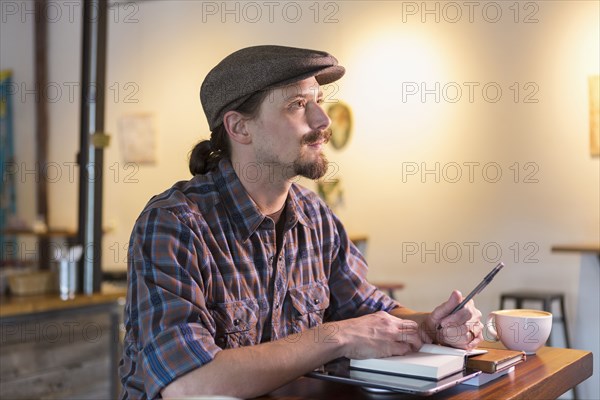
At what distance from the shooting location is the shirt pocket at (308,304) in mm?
1726

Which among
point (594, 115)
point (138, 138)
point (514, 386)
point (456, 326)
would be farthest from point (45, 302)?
point (138, 138)

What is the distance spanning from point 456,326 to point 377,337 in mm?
265

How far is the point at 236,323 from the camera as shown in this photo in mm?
1580

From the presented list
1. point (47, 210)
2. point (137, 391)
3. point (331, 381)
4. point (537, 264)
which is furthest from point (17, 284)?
point (47, 210)

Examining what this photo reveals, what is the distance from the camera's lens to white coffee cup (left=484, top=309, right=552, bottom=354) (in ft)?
5.05

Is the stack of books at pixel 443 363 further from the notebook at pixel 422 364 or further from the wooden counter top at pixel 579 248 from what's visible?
the wooden counter top at pixel 579 248

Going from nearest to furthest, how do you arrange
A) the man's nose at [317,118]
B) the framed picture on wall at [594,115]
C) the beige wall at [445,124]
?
1. the man's nose at [317,118]
2. the framed picture on wall at [594,115]
3. the beige wall at [445,124]

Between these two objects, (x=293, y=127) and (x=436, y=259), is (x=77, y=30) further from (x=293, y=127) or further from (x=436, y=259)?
(x=293, y=127)

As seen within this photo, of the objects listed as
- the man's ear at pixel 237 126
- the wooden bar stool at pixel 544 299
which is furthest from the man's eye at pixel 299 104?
the wooden bar stool at pixel 544 299

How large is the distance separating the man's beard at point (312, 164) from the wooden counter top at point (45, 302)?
1887mm

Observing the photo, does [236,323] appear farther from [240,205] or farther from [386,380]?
[386,380]

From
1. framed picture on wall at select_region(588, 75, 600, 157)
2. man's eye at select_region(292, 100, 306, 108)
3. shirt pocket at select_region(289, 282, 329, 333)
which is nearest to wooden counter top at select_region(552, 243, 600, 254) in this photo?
framed picture on wall at select_region(588, 75, 600, 157)

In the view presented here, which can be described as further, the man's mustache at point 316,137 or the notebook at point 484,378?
the man's mustache at point 316,137

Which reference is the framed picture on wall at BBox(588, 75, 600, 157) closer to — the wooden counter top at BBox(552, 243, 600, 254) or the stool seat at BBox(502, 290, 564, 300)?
the wooden counter top at BBox(552, 243, 600, 254)
